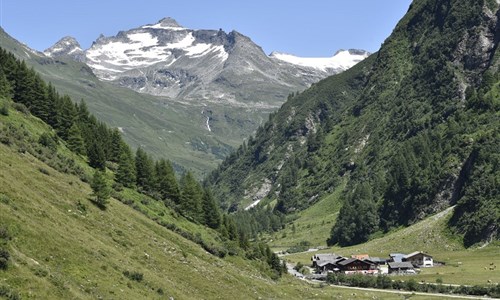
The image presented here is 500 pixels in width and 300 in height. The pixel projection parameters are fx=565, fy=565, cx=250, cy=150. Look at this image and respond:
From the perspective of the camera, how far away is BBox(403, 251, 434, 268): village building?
160 metres

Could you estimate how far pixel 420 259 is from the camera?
6378 inches

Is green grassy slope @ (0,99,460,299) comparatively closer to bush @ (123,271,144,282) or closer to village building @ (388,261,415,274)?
bush @ (123,271,144,282)

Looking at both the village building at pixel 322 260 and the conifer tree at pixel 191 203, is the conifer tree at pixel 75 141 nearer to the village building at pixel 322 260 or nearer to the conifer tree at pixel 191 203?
Result: the conifer tree at pixel 191 203

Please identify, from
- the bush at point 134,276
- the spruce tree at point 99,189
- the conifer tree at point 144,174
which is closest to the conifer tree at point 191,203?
the conifer tree at point 144,174

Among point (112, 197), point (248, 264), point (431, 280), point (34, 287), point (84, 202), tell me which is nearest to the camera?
point (34, 287)

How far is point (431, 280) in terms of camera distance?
131125 millimetres

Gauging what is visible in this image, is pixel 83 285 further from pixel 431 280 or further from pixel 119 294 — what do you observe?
pixel 431 280

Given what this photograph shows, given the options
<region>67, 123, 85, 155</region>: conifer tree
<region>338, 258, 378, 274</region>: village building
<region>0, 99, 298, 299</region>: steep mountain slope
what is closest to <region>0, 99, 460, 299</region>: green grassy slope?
<region>0, 99, 298, 299</region>: steep mountain slope

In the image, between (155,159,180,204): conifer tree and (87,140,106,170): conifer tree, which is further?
(155,159,180,204): conifer tree

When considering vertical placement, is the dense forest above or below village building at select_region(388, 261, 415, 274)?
above

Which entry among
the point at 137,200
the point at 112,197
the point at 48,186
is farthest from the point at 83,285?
the point at 137,200

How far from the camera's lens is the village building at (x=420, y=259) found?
160 m

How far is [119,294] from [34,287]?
9.95m

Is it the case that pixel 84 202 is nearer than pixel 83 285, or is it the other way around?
pixel 83 285
